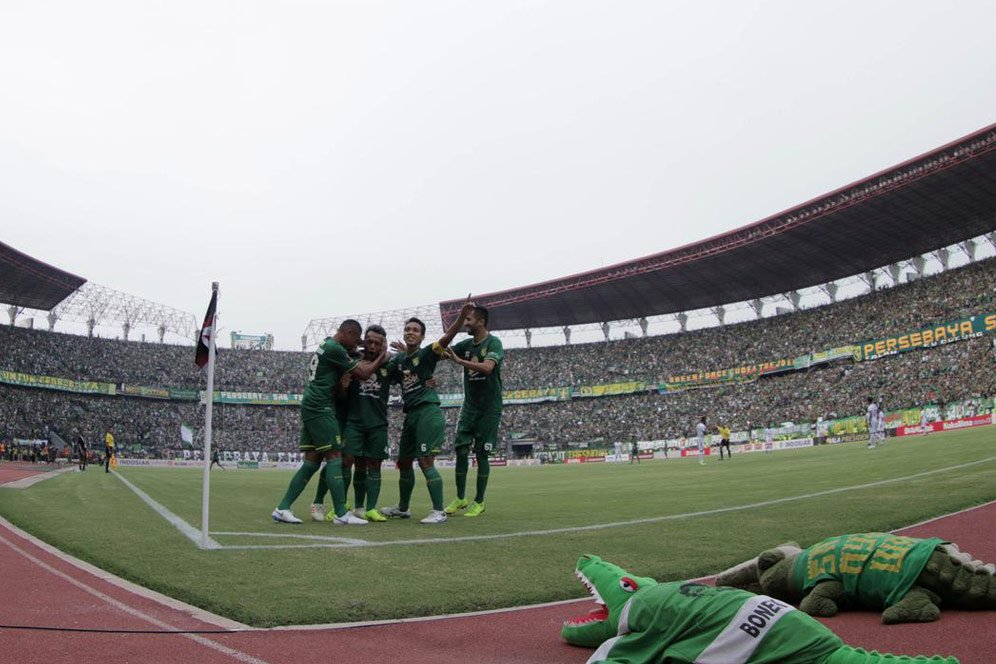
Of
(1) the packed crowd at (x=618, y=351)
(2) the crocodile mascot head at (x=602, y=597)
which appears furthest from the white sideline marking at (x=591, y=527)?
(1) the packed crowd at (x=618, y=351)

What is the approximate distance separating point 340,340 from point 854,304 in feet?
159

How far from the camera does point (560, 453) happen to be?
5509 centimetres

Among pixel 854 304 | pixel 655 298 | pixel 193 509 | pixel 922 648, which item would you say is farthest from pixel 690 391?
pixel 922 648

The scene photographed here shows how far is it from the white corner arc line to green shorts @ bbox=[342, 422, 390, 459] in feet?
10.2

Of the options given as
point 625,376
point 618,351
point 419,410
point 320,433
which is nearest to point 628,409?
point 625,376

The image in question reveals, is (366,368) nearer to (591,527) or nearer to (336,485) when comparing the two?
(336,485)

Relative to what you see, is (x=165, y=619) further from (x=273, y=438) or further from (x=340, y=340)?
(x=273, y=438)

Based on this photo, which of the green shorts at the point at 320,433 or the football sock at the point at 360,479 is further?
the football sock at the point at 360,479

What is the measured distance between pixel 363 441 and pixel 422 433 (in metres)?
0.77

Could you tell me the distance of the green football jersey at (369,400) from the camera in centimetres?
850

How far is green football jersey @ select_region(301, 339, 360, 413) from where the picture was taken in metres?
8.11

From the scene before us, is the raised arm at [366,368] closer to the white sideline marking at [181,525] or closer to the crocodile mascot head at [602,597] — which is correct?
the white sideline marking at [181,525]

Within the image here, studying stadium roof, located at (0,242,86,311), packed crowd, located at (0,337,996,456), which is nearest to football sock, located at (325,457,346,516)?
packed crowd, located at (0,337,996,456)

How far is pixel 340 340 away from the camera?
8383 millimetres
